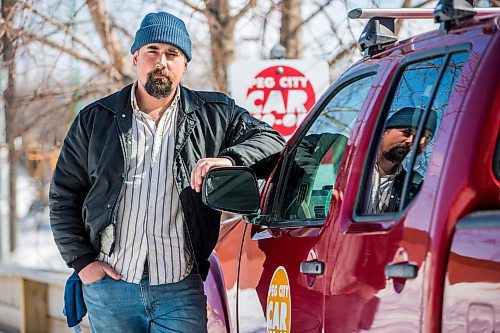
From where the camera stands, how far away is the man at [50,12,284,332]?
421cm

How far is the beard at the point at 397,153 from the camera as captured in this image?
3.23 m

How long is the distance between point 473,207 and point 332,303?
0.78m

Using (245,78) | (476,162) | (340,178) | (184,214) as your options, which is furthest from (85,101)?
(476,162)

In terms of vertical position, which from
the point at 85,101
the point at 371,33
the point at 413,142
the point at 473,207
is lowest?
the point at 473,207

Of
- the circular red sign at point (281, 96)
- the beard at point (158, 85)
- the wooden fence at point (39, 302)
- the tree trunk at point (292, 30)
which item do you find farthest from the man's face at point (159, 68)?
the tree trunk at point (292, 30)

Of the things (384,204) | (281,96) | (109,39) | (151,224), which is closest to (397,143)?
(384,204)

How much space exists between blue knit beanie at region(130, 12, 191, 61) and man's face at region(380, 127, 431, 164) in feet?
4.31

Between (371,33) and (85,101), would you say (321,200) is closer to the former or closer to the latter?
(371,33)

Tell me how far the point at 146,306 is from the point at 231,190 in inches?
27.8

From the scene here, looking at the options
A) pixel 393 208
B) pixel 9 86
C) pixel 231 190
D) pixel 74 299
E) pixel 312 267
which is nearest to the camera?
pixel 393 208

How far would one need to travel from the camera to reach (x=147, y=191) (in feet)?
13.8

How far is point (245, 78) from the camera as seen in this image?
24.1 feet

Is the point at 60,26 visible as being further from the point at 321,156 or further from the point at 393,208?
the point at 393,208

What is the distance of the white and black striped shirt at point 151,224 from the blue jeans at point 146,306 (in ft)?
0.16
